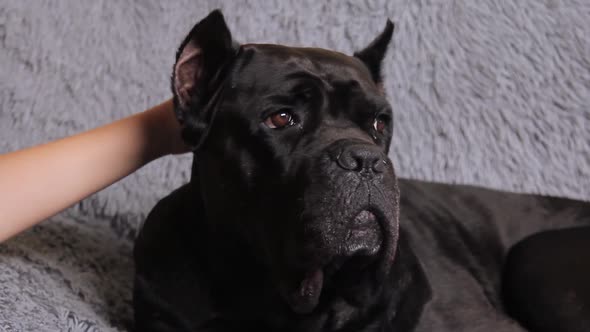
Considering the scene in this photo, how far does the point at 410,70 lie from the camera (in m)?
2.34

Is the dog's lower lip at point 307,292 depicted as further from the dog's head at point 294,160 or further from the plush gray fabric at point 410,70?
the plush gray fabric at point 410,70

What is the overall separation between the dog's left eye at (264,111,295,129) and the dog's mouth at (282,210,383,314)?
220mm

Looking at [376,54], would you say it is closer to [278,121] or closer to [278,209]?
[278,121]

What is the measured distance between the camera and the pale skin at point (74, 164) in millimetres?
1452

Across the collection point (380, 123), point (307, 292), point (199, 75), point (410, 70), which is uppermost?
point (199, 75)

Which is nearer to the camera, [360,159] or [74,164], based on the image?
[360,159]

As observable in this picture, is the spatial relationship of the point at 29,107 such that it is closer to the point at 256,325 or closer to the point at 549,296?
the point at 256,325

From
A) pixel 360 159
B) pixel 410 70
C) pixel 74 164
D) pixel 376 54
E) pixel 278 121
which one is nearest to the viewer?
pixel 360 159

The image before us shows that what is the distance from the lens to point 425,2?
234 centimetres

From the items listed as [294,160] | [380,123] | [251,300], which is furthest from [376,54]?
[251,300]

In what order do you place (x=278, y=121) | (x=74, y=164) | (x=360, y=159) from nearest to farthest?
1. (x=360, y=159)
2. (x=278, y=121)
3. (x=74, y=164)

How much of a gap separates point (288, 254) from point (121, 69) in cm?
→ 113

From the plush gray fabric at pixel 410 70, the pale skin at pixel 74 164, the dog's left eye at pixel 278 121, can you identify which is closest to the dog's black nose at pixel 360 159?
the dog's left eye at pixel 278 121

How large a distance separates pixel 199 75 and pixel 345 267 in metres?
0.43
